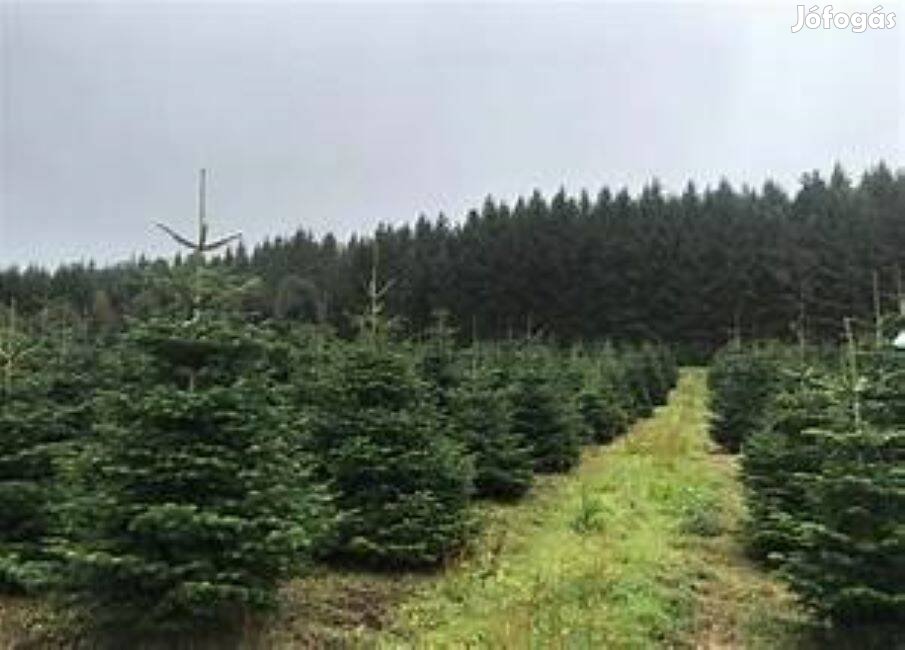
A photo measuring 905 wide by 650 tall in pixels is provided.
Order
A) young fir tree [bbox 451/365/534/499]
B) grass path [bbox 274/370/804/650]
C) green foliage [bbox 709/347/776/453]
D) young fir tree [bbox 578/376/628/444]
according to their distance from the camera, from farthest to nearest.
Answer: young fir tree [bbox 578/376/628/444] < green foliage [bbox 709/347/776/453] < young fir tree [bbox 451/365/534/499] < grass path [bbox 274/370/804/650]

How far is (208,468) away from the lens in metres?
10.7

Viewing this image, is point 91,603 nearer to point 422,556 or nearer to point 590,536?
point 422,556

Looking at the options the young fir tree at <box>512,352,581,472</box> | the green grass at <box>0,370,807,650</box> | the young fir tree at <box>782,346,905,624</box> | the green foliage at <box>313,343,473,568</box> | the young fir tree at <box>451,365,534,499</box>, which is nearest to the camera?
the young fir tree at <box>782,346,905,624</box>

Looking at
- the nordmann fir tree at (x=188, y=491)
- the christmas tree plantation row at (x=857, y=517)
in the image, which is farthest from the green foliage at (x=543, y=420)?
the nordmann fir tree at (x=188, y=491)

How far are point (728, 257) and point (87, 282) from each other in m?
53.6

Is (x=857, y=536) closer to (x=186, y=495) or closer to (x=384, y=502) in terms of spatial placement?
(x=384, y=502)

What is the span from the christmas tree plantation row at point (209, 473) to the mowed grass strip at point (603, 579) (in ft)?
3.43

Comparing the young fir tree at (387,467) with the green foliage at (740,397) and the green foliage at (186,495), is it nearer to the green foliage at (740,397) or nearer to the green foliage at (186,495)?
the green foliage at (186,495)

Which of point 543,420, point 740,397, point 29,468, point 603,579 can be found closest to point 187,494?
point 29,468

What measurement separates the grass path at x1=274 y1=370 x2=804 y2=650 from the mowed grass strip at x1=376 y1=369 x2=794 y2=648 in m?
0.02

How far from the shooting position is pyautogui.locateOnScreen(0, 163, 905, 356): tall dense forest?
7844cm

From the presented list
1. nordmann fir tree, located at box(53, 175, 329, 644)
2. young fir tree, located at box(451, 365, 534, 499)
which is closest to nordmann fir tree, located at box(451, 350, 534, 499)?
young fir tree, located at box(451, 365, 534, 499)

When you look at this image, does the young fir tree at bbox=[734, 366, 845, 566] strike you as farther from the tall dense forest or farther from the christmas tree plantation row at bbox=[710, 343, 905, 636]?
the tall dense forest

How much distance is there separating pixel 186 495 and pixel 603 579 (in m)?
4.85
